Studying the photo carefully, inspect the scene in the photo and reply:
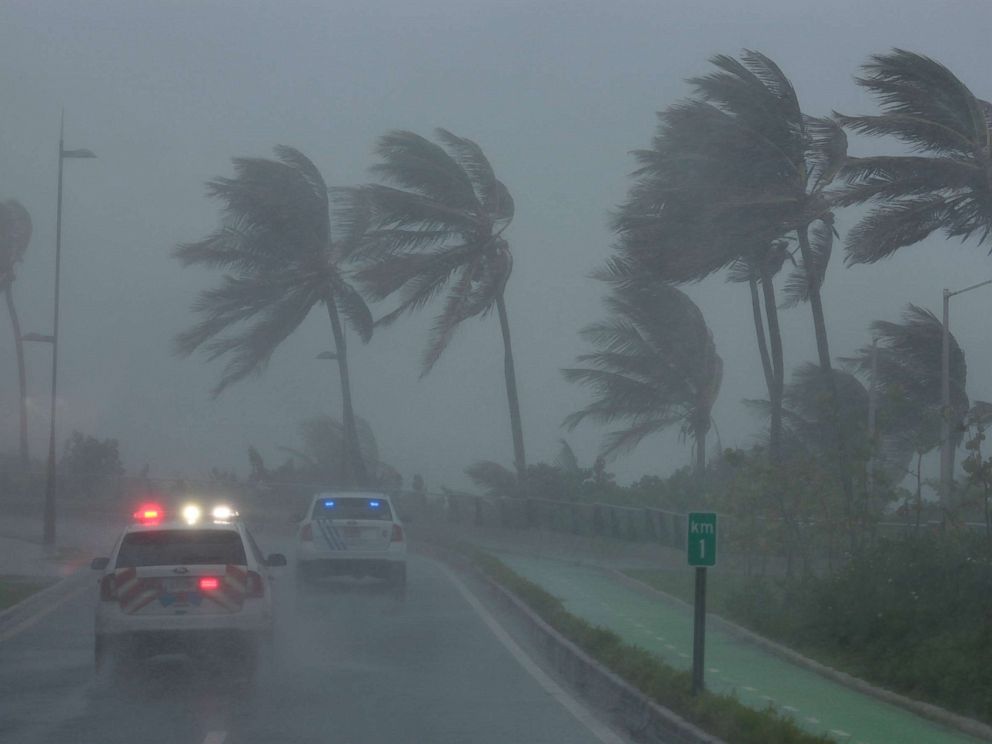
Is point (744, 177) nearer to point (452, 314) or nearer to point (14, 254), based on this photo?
point (452, 314)

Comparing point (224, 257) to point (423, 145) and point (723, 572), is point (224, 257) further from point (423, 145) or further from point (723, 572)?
point (723, 572)

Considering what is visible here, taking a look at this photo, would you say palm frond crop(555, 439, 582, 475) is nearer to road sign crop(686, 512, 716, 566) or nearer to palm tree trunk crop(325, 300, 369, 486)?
palm tree trunk crop(325, 300, 369, 486)

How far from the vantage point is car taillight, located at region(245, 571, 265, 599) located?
518 inches

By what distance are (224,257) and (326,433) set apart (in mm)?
17114

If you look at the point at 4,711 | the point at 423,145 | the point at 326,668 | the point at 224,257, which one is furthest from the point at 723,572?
the point at 224,257

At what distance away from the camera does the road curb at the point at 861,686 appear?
33.8 ft

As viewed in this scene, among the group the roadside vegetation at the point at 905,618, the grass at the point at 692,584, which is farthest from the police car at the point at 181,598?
the grass at the point at 692,584

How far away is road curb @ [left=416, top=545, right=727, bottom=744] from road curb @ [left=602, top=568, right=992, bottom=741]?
94.0 inches

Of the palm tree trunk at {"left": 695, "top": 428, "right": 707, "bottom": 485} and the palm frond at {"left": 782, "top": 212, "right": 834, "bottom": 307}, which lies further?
the palm tree trunk at {"left": 695, "top": 428, "right": 707, "bottom": 485}

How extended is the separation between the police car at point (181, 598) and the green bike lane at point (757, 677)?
14.3ft

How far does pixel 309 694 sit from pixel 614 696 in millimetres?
2718

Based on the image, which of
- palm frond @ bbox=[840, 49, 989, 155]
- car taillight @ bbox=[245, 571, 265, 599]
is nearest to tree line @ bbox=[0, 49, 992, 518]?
palm frond @ bbox=[840, 49, 989, 155]

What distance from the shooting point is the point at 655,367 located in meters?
39.4

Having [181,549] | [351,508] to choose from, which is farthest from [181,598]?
[351,508]
